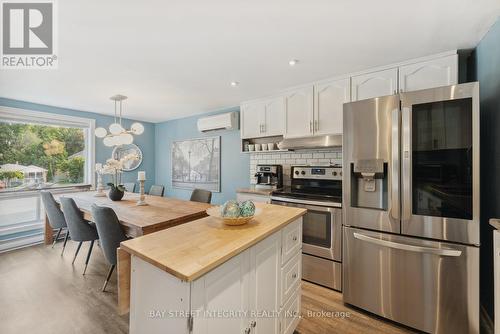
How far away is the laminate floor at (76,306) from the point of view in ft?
5.75

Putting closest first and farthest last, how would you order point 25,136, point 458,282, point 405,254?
point 458,282
point 405,254
point 25,136

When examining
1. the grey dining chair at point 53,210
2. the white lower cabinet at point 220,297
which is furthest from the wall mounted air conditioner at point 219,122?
the white lower cabinet at point 220,297

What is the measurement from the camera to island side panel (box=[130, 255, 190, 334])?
85cm

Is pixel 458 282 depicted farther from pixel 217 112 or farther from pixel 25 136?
pixel 25 136

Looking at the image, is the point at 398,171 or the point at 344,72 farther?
the point at 344,72

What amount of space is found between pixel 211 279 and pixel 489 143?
235cm

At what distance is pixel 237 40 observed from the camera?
6.06ft

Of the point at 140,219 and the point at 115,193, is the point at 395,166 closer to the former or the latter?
the point at 140,219

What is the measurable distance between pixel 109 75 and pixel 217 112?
190 centimetres

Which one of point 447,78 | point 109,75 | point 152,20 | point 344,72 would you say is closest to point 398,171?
point 447,78

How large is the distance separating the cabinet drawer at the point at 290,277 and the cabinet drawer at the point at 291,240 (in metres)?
0.05

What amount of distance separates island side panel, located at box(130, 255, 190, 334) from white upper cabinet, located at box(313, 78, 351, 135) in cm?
234

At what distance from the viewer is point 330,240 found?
2287mm

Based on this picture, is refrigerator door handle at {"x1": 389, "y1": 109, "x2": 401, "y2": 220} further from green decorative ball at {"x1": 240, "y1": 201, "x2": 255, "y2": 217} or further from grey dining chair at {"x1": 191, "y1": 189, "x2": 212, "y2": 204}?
grey dining chair at {"x1": 191, "y1": 189, "x2": 212, "y2": 204}
